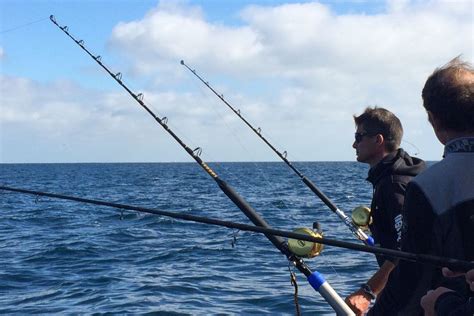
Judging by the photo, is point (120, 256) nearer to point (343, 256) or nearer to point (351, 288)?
point (343, 256)

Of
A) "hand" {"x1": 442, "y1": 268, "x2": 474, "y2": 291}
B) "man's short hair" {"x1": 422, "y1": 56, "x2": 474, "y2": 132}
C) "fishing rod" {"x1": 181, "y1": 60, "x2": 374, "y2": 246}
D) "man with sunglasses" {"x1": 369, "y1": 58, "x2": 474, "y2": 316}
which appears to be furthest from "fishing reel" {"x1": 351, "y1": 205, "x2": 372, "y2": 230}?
"hand" {"x1": 442, "y1": 268, "x2": 474, "y2": 291}

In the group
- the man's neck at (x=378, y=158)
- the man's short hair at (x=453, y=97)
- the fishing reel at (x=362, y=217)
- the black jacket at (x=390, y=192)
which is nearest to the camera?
the man's short hair at (x=453, y=97)

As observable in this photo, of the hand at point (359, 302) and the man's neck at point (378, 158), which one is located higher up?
the man's neck at point (378, 158)

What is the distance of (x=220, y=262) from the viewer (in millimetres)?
11070

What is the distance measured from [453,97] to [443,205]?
41 centimetres

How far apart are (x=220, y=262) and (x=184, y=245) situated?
7.75ft

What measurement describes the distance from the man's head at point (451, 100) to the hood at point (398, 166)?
1286 mm

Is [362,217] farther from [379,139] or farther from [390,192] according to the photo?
[390,192]

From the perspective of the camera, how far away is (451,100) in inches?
92.7

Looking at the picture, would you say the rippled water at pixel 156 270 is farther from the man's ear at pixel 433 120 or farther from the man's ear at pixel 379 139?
the man's ear at pixel 433 120

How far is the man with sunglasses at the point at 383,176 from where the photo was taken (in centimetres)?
361

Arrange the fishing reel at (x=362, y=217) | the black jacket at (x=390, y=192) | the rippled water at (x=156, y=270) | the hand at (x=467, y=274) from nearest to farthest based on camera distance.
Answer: the hand at (x=467, y=274), the black jacket at (x=390, y=192), the fishing reel at (x=362, y=217), the rippled water at (x=156, y=270)

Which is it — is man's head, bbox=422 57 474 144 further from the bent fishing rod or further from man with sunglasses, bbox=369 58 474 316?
the bent fishing rod

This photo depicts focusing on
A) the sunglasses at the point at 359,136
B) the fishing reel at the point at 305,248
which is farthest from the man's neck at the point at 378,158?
the fishing reel at the point at 305,248
